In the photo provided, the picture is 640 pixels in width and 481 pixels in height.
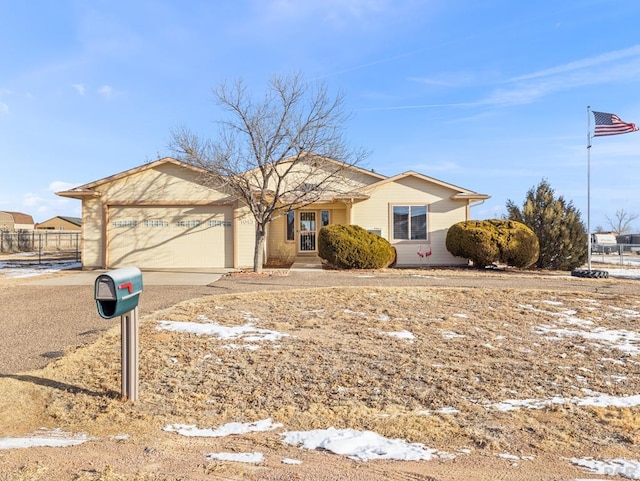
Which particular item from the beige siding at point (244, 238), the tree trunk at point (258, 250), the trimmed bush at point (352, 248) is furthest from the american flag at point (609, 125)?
the beige siding at point (244, 238)

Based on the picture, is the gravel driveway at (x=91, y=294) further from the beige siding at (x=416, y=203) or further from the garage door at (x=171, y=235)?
the garage door at (x=171, y=235)

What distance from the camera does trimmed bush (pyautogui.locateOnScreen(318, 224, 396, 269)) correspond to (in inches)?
627

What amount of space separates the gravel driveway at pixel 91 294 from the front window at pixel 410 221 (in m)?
2.71

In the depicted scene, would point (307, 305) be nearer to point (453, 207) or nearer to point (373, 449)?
point (373, 449)

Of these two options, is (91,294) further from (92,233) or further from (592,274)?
(592,274)

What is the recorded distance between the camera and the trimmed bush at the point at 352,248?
15922 millimetres

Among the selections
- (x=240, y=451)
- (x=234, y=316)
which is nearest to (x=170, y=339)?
(x=234, y=316)

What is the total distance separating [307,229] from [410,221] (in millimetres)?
4837

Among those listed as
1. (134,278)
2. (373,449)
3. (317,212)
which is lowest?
(373,449)

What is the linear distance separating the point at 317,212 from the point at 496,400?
16177 millimetres

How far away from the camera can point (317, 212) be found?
20.1 m

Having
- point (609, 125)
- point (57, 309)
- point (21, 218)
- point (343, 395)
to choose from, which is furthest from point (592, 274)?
point (21, 218)

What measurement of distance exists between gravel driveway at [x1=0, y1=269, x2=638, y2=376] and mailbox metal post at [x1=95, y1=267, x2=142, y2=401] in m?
1.77

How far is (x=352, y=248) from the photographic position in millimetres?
15906
